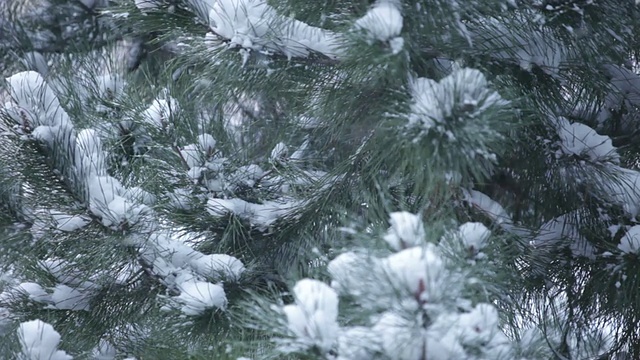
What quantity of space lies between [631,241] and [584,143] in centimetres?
20

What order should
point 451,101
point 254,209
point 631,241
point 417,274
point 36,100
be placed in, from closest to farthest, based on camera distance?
point 417,274
point 451,101
point 36,100
point 631,241
point 254,209

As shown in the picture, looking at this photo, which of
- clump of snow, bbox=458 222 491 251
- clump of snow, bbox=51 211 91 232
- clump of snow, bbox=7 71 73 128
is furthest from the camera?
clump of snow, bbox=51 211 91 232

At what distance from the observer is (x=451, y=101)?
0.99 metres

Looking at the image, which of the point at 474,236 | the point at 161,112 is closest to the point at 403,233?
the point at 474,236

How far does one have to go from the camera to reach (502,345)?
0.85 meters

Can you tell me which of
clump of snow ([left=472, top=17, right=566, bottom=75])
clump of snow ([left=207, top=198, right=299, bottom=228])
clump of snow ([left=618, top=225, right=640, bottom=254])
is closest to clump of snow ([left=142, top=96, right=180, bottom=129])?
clump of snow ([left=207, top=198, right=299, bottom=228])

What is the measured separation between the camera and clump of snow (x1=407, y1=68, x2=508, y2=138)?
0.98 m

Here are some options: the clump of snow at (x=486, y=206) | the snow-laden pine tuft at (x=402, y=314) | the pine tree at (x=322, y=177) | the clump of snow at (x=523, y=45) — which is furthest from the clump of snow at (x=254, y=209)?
the snow-laden pine tuft at (x=402, y=314)

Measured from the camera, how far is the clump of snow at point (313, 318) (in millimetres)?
776

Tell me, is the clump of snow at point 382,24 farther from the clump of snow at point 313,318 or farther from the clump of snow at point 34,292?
the clump of snow at point 34,292

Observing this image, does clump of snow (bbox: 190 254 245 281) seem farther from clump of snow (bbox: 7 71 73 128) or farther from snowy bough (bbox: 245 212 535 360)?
snowy bough (bbox: 245 212 535 360)

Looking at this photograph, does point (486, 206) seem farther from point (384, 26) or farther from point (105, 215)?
point (105, 215)

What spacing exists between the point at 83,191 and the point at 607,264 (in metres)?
0.98

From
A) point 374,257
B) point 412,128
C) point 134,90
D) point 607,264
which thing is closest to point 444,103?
point 412,128
